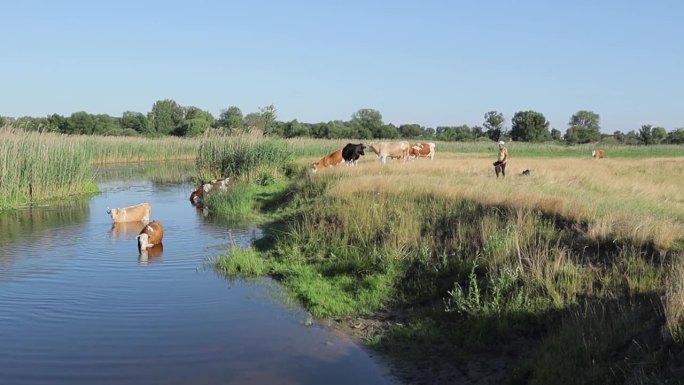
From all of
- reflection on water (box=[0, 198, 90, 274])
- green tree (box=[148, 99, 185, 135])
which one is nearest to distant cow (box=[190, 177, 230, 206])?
reflection on water (box=[0, 198, 90, 274])

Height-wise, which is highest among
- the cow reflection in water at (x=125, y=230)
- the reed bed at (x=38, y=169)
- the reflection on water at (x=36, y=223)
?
the reed bed at (x=38, y=169)

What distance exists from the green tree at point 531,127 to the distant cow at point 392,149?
236ft

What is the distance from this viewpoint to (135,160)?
4781cm

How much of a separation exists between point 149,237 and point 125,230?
10.8 feet

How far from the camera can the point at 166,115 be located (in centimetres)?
10806

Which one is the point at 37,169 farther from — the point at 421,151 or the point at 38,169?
the point at 421,151

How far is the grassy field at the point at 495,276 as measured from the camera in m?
6.04

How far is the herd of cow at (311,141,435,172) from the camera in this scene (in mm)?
25773

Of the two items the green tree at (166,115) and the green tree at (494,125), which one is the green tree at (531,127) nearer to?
the green tree at (494,125)

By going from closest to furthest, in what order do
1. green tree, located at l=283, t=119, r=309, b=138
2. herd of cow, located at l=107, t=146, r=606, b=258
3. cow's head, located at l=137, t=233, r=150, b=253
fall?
cow's head, located at l=137, t=233, r=150, b=253 → herd of cow, located at l=107, t=146, r=606, b=258 → green tree, located at l=283, t=119, r=309, b=138

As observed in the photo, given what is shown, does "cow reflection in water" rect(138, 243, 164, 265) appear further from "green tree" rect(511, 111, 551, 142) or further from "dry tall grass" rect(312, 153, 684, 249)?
"green tree" rect(511, 111, 551, 142)

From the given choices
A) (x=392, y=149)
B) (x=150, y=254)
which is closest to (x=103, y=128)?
(x=392, y=149)

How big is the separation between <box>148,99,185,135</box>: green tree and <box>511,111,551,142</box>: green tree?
186 ft

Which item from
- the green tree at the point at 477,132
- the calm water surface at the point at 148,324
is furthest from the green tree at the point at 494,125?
the calm water surface at the point at 148,324
